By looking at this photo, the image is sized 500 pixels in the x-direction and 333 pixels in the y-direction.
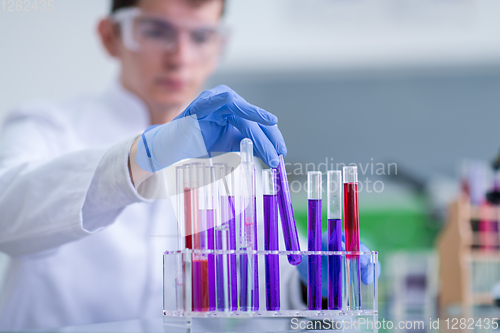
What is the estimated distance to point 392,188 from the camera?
256 cm

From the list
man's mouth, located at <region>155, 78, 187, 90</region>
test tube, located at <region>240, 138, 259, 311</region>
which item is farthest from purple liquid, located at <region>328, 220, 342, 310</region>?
man's mouth, located at <region>155, 78, 187, 90</region>

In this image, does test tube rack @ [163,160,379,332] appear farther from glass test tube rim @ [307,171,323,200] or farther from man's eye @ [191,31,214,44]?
man's eye @ [191,31,214,44]

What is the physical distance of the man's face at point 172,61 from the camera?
4.59ft

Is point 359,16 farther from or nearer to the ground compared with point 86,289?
farther from the ground

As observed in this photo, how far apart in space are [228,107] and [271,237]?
246 millimetres

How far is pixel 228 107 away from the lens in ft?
2.52

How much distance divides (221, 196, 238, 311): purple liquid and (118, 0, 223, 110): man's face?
2.68ft

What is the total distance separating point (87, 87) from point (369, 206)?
6.30 feet

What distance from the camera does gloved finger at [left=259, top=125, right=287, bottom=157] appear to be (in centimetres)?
82

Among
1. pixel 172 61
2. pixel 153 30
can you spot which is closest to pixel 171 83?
pixel 172 61

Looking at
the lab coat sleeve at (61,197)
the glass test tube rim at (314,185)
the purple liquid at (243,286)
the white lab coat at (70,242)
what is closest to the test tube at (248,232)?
the purple liquid at (243,286)

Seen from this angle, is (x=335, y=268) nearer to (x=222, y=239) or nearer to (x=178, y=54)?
(x=222, y=239)

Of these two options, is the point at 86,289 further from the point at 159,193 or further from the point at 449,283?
the point at 449,283

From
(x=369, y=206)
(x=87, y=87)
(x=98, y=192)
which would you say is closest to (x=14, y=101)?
(x=87, y=87)
